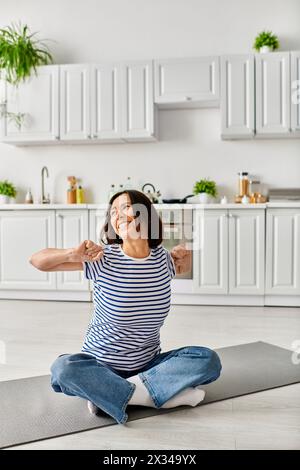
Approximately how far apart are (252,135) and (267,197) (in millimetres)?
564

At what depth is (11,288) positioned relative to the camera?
15.3 feet

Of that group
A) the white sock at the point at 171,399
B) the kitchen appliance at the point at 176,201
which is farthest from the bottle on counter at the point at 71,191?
the white sock at the point at 171,399

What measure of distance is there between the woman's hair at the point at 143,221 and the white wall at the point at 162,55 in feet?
9.43

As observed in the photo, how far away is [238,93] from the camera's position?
4.41 meters

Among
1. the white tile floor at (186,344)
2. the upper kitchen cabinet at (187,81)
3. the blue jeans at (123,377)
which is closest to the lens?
the white tile floor at (186,344)

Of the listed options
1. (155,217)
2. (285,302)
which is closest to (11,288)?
(285,302)

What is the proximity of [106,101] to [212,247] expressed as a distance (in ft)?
5.13

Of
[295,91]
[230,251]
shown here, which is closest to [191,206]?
[230,251]

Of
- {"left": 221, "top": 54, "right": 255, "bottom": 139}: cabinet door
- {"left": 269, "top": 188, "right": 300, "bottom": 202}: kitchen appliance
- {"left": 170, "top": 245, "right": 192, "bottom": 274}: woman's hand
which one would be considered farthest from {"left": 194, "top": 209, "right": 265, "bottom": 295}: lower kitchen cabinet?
{"left": 170, "top": 245, "right": 192, "bottom": 274}: woman's hand

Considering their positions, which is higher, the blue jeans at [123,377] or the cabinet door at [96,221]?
the cabinet door at [96,221]

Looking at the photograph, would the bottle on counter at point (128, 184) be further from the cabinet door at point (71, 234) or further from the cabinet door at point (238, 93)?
the cabinet door at point (238, 93)

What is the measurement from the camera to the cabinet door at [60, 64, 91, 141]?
15.3 feet

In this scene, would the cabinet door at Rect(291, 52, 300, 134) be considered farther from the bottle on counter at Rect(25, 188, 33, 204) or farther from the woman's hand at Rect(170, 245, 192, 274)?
the woman's hand at Rect(170, 245, 192, 274)

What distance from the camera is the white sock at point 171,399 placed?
1.94 m
